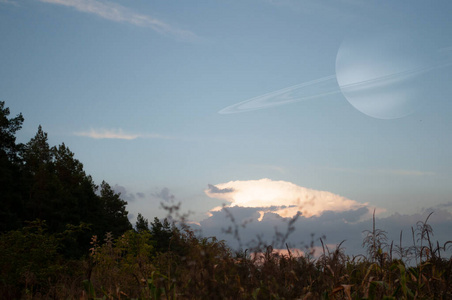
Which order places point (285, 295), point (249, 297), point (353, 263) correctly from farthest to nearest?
point (353, 263)
point (249, 297)
point (285, 295)

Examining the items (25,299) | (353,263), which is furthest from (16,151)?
(353,263)

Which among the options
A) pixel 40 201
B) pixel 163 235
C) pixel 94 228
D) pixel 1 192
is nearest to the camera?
pixel 1 192

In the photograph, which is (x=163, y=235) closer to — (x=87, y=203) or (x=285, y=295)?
(x=87, y=203)

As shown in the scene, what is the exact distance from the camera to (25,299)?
36.1 feet

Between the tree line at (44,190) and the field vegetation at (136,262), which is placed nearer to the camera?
the field vegetation at (136,262)

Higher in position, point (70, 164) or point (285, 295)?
point (70, 164)

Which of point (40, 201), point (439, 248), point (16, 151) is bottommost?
point (439, 248)

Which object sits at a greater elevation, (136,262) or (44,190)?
(44,190)

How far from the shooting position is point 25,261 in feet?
54.0

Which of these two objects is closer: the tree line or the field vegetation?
the field vegetation

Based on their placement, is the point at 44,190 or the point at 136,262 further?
the point at 44,190

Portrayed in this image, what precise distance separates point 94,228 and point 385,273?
3939 cm

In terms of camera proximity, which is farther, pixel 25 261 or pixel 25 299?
pixel 25 261

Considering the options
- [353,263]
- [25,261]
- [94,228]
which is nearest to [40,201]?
[94,228]
